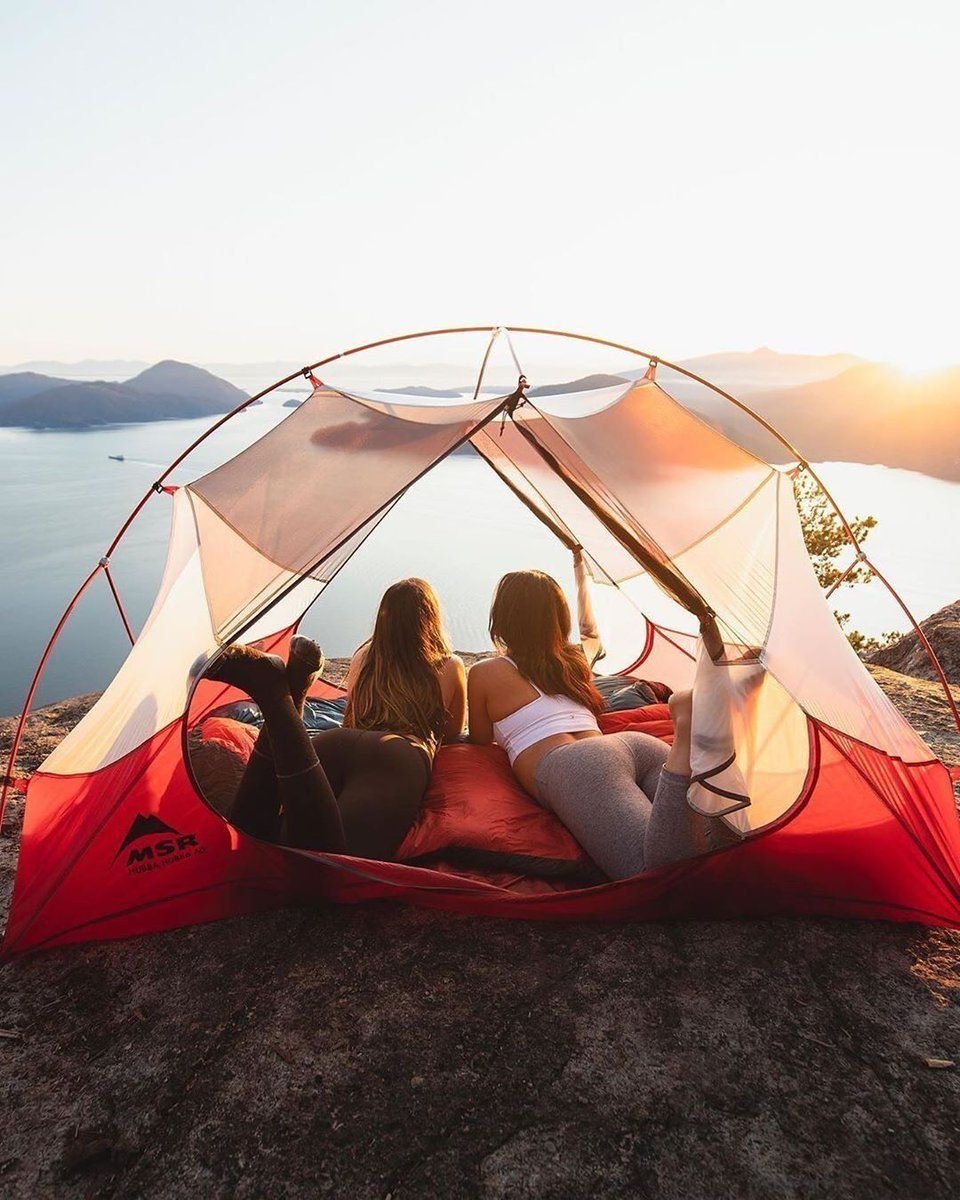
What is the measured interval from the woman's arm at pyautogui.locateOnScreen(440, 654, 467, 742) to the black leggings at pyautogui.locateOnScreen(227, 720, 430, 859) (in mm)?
414

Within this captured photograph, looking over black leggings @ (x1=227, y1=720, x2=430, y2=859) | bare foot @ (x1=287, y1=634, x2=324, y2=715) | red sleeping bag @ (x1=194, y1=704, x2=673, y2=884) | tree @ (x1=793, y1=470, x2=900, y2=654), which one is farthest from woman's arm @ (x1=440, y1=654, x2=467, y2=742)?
tree @ (x1=793, y1=470, x2=900, y2=654)

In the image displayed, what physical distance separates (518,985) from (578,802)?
0.64m

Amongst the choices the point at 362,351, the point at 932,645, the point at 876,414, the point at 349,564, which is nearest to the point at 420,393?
the point at 362,351

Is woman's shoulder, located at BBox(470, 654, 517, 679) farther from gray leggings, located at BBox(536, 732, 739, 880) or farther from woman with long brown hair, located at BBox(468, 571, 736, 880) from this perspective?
gray leggings, located at BBox(536, 732, 739, 880)

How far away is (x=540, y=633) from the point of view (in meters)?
3.19

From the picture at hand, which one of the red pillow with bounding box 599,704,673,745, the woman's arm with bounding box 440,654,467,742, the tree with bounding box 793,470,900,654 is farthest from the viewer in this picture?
the tree with bounding box 793,470,900,654

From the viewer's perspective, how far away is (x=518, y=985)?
94.2 inches

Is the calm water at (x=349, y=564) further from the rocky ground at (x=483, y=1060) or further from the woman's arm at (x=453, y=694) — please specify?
the rocky ground at (x=483, y=1060)

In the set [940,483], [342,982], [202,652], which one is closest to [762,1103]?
[342,982]

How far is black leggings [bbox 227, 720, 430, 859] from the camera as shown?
8.13 feet

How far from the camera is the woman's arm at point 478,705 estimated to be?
326 cm

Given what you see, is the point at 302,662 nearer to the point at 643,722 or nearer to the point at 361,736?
the point at 361,736

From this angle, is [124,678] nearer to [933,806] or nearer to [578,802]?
[578,802]

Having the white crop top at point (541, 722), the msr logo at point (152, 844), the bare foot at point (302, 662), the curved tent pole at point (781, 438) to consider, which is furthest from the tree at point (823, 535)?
the msr logo at point (152, 844)
